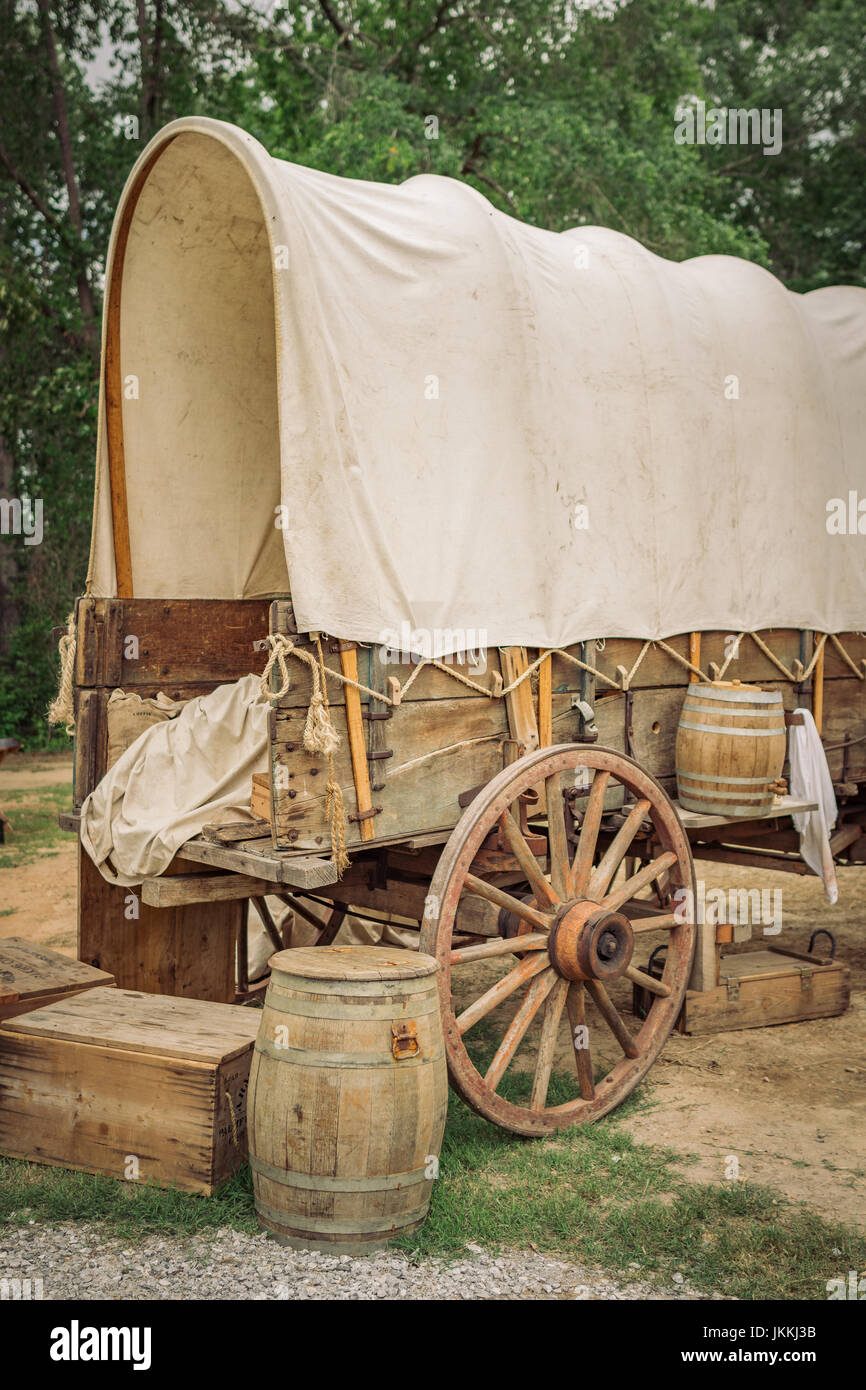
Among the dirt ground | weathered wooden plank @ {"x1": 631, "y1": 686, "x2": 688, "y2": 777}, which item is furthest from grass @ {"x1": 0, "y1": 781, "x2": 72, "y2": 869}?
weathered wooden plank @ {"x1": 631, "y1": 686, "x2": 688, "y2": 777}

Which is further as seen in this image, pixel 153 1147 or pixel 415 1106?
pixel 153 1147

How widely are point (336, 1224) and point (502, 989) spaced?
96cm

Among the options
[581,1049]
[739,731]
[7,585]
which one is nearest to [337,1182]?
[581,1049]

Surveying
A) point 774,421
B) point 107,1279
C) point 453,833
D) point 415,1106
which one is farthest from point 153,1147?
point 774,421

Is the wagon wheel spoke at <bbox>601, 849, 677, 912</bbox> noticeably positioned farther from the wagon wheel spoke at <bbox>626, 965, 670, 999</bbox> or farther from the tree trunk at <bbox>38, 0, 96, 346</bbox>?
the tree trunk at <bbox>38, 0, 96, 346</bbox>

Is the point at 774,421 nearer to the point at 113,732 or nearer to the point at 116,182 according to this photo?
the point at 113,732

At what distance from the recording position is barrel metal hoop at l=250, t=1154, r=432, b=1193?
3.21 metres

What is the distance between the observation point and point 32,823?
425 inches

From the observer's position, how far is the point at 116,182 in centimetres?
1700

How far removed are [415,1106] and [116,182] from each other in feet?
54.9

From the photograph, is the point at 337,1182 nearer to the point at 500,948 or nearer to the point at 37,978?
the point at 500,948

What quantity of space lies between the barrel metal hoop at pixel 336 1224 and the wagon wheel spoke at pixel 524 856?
45.8 inches

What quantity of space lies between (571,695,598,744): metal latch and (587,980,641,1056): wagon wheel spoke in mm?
895

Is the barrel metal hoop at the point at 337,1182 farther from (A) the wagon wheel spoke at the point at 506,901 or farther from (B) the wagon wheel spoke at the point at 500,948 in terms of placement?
(A) the wagon wheel spoke at the point at 506,901
